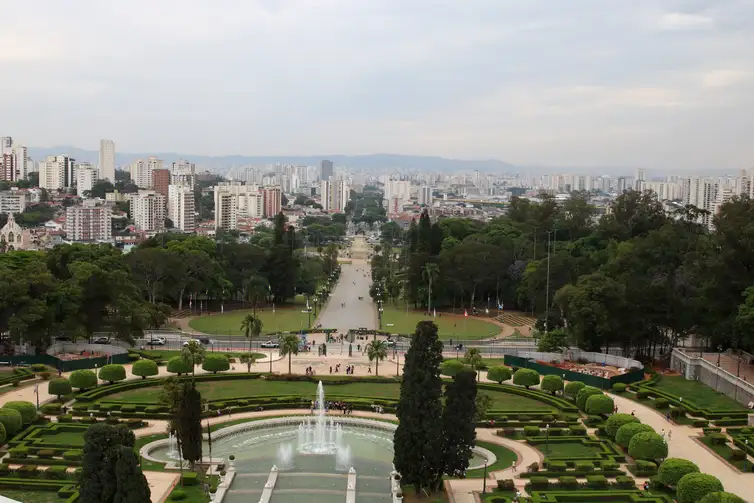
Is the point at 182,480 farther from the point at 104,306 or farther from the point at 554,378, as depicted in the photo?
the point at 104,306

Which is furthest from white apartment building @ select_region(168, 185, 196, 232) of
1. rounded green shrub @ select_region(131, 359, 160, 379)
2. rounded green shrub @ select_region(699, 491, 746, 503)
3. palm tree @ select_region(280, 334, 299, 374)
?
rounded green shrub @ select_region(699, 491, 746, 503)

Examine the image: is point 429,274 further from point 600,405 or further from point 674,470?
point 674,470

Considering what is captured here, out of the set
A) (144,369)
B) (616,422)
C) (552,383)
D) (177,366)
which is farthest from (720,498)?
(144,369)

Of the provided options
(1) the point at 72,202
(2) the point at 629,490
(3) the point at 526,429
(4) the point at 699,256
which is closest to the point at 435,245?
(4) the point at 699,256

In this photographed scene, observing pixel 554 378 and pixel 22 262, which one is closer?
pixel 554 378

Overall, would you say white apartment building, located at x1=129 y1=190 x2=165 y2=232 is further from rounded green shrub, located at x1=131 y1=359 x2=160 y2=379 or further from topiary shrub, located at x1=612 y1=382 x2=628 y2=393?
topiary shrub, located at x1=612 y1=382 x2=628 y2=393

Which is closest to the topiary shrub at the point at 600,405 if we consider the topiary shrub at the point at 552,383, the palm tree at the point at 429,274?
the topiary shrub at the point at 552,383
